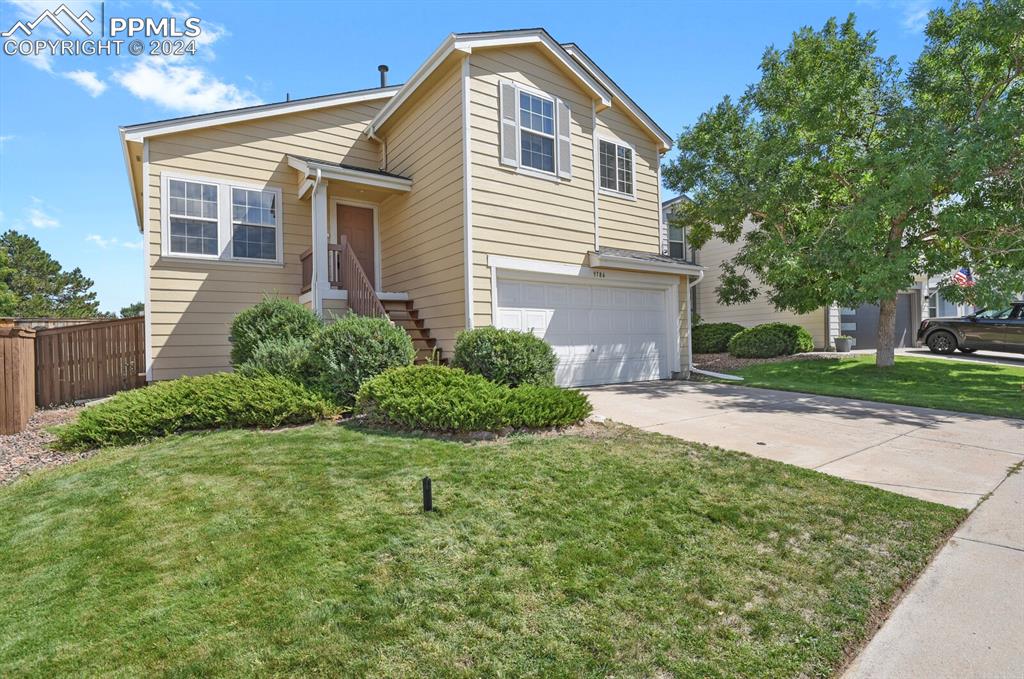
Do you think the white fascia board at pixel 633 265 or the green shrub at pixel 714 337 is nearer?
the white fascia board at pixel 633 265

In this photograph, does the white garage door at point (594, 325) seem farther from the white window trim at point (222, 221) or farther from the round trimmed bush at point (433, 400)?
the white window trim at point (222, 221)

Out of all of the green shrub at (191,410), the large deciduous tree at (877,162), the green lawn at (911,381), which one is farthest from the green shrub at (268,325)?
the large deciduous tree at (877,162)

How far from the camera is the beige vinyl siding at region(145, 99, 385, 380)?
30.7 ft

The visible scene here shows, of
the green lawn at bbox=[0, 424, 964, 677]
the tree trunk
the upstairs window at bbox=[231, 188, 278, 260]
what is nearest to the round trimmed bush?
the green lawn at bbox=[0, 424, 964, 677]

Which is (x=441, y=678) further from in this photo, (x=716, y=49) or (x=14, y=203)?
(x=14, y=203)

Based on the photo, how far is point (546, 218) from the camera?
9.42 m

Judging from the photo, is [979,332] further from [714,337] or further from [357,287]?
[357,287]

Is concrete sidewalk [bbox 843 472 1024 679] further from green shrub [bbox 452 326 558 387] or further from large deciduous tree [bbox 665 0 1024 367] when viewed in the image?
large deciduous tree [bbox 665 0 1024 367]

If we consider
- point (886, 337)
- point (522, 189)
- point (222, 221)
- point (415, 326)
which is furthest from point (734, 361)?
point (222, 221)

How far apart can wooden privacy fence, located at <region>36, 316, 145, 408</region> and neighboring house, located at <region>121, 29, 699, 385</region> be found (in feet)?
2.34

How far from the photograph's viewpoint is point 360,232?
37.2 feet

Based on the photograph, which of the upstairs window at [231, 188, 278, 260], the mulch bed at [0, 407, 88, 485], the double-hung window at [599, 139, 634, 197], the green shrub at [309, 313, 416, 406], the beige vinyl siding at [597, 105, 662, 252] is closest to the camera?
the mulch bed at [0, 407, 88, 485]

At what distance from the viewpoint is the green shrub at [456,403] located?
5.53 meters

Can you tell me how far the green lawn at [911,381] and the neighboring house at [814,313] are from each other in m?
3.20
